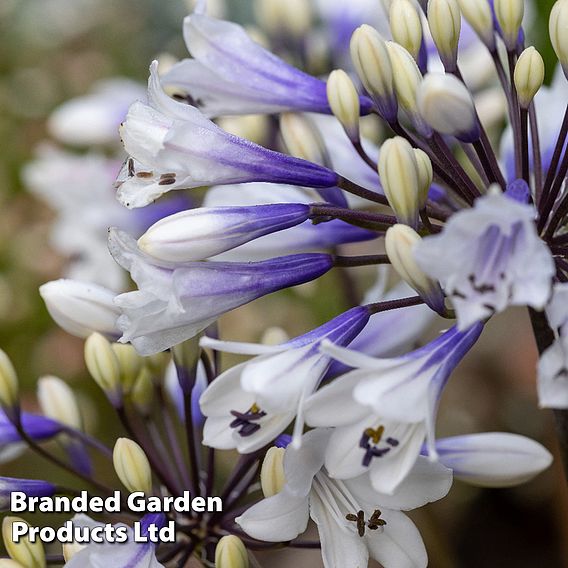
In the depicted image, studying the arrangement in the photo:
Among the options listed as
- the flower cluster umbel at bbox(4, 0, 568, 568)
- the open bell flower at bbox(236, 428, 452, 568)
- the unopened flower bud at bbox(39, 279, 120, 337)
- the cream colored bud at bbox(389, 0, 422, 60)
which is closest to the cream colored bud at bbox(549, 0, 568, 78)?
the flower cluster umbel at bbox(4, 0, 568, 568)

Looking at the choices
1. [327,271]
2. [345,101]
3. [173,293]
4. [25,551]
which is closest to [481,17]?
[345,101]

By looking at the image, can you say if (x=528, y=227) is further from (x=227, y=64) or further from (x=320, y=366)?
(x=227, y=64)

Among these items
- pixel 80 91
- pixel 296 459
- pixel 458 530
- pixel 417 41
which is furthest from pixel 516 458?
pixel 80 91

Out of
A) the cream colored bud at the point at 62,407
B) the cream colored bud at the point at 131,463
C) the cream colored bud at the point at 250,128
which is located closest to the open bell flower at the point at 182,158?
the cream colored bud at the point at 131,463

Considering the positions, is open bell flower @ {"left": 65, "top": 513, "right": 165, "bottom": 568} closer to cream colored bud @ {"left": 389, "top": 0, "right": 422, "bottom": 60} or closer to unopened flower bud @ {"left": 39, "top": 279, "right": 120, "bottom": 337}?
unopened flower bud @ {"left": 39, "top": 279, "right": 120, "bottom": 337}

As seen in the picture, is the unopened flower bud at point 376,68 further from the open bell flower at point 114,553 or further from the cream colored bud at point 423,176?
the open bell flower at point 114,553

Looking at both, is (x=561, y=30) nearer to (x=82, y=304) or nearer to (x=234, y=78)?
(x=234, y=78)
